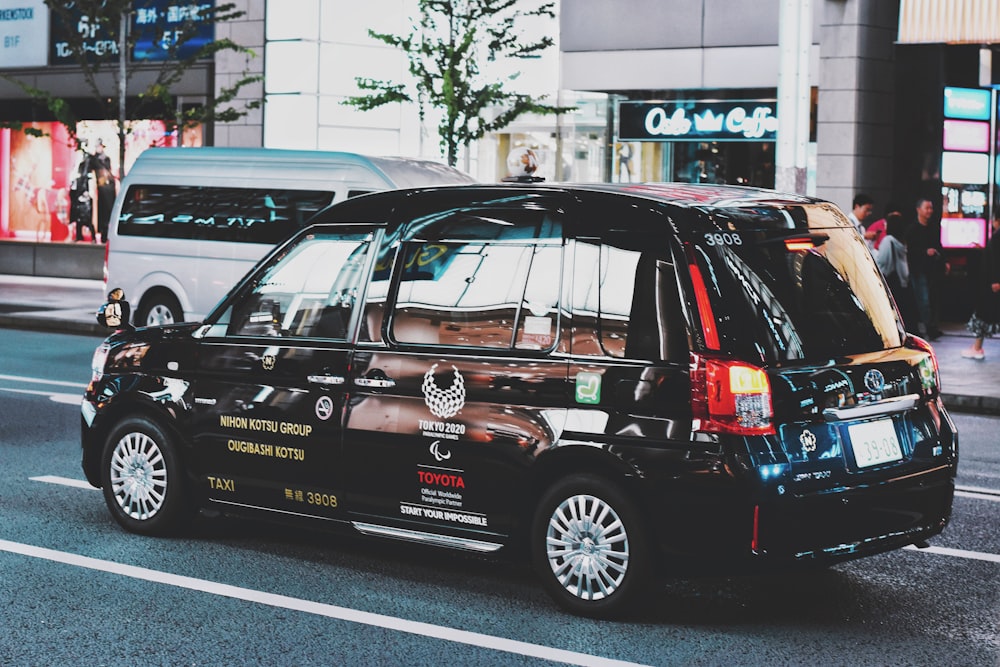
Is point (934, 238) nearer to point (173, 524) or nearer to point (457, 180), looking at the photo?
point (457, 180)

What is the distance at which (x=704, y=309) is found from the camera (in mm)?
5824

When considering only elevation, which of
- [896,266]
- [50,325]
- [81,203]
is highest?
[81,203]

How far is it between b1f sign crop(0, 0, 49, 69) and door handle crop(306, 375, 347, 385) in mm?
24403

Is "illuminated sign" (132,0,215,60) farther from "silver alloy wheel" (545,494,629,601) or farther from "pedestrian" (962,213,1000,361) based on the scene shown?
"silver alloy wheel" (545,494,629,601)

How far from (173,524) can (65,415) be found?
15.5 ft

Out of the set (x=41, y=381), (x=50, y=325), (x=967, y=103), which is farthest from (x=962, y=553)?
(x=50, y=325)

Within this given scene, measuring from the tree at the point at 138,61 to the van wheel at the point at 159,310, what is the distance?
4731 millimetres

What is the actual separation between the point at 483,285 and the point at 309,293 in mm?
1013

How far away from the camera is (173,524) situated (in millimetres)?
7465

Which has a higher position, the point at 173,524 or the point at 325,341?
Result: the point at 325,341

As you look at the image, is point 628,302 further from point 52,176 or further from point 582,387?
point 52,176

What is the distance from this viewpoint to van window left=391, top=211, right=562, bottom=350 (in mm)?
6277

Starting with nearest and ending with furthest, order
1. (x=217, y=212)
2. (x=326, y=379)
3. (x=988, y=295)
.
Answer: (x=326, y=379) → (x=988, y=295) → (x=217, y=212)

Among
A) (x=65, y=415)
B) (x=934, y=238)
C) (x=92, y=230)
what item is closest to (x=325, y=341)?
(x=65, y=415)
